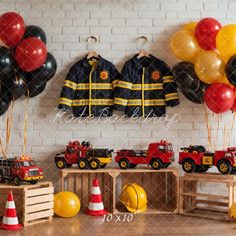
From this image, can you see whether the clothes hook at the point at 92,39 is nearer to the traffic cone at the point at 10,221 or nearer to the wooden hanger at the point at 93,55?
the wooden hanger at the point at 93,55

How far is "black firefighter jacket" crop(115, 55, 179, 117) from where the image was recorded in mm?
4852

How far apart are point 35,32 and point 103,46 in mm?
738

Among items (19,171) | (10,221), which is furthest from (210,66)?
(10,221)

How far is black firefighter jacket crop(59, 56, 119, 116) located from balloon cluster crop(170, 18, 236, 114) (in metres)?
0.69

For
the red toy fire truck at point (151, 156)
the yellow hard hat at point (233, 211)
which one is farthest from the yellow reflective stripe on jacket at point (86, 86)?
the yellow hard hat at point (233, 211)

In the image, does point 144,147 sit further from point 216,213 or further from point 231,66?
point 231,66

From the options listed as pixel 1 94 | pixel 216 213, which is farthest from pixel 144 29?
pixel 216 213

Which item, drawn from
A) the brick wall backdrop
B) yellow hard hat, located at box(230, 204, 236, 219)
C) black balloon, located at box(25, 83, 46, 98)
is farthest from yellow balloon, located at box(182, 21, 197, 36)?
yellow hard hat, located at box(230, 204, 236, 219)

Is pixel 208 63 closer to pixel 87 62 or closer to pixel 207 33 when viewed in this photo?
pixel 207 33

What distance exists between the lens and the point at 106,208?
4777 mm

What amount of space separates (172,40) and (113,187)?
1.46 metres

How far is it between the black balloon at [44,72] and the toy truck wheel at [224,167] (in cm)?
175

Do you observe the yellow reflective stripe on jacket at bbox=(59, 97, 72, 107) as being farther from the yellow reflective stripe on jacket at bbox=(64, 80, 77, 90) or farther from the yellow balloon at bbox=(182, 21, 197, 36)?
the yellow balloon at bbox=(182, 21, 197, 36)

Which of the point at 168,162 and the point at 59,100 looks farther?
the point at 59,100
